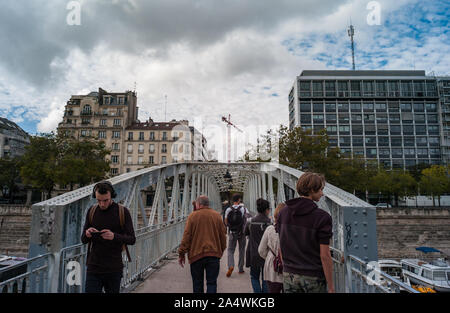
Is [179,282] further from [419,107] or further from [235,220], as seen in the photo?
[419,107]

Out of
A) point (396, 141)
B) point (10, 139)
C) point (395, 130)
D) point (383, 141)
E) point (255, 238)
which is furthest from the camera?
point (395, 130)

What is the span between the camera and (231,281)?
5621 mm

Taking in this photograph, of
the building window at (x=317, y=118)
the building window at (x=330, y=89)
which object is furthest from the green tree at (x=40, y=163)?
the building window at (x=330, y=89)

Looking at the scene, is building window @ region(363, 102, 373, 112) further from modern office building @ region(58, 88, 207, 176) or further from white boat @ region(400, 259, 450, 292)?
white boat @ region(400, 259, 450, 292)

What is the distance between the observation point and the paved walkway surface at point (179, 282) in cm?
501

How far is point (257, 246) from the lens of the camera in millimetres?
4348

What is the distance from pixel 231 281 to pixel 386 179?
37.5m

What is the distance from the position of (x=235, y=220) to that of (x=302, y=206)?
369cm

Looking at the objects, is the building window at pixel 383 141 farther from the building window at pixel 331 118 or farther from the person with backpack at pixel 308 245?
the person with backpack at pixel 308 245

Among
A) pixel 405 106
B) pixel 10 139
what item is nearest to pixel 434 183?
pixel 405 106

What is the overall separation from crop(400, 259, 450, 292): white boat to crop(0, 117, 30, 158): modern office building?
5735 cm

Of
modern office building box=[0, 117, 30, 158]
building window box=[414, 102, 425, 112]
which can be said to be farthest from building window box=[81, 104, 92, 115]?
building window box=[414, 102, 425, 112]

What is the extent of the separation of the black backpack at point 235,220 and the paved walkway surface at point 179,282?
905 mm
